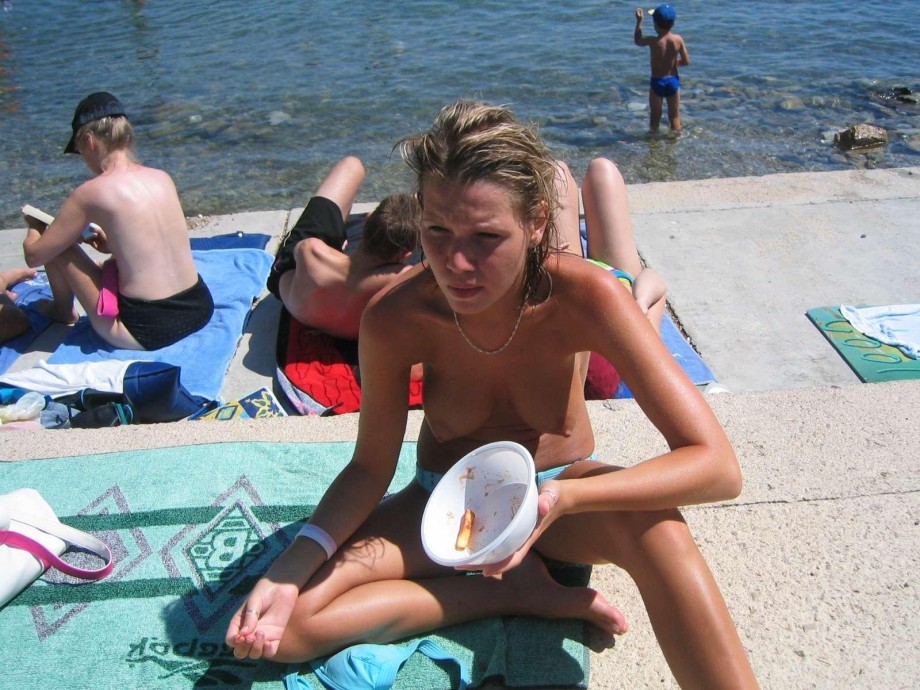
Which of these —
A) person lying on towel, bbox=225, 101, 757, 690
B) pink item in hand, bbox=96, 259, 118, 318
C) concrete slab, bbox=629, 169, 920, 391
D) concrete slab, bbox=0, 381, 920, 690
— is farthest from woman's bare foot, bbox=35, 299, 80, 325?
concrete slab, bbox=629, 169, 920, 391

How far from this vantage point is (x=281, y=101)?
10180 mm

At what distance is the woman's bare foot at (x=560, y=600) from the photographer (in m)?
2.27

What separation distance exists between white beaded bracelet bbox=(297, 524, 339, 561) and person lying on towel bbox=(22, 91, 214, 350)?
8.77 feet

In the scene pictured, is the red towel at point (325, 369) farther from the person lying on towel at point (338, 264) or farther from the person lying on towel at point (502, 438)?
the person lying on towel at point (502, 438)

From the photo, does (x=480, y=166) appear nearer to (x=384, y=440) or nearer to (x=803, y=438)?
(x=384, y=440)

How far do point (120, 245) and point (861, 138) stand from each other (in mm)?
7182

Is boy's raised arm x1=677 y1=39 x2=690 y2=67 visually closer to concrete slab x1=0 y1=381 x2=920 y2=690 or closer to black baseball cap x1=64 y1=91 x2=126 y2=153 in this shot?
black baseball cap x1=64 y1=91 x2=126 y2=153

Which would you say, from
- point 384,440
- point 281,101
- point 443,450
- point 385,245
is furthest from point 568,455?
point 281,101

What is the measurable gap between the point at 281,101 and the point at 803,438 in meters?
8.60

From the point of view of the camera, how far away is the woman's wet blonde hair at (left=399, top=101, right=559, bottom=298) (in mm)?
1844

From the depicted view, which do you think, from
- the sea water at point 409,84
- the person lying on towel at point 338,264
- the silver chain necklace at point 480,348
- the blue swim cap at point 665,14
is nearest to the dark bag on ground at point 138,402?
the person lying on towel at point 338,264

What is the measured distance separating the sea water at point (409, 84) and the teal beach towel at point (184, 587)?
488 cm

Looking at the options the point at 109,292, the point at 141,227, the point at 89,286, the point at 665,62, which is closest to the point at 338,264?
the point at 141,227

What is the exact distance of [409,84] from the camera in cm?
1053
